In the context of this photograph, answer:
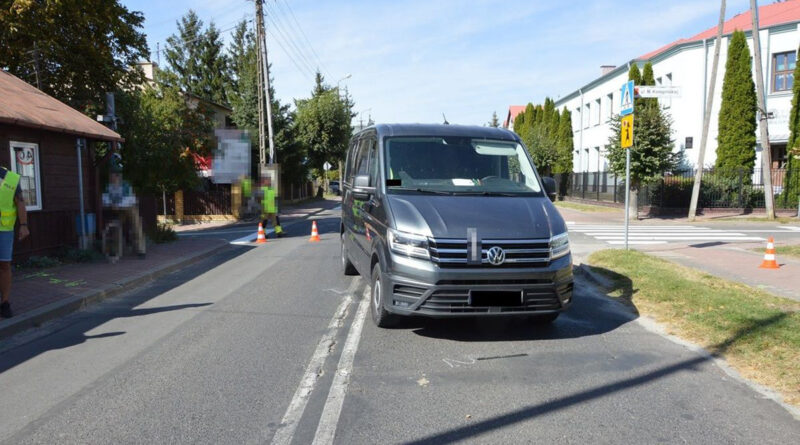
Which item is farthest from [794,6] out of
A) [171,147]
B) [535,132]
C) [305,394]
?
[305,394]

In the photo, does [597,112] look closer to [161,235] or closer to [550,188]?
[161,235]

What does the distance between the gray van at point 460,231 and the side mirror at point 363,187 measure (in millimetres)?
15

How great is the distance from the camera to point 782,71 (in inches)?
1099

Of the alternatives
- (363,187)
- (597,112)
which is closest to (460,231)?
(363,187)

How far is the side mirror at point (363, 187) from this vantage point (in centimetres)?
639

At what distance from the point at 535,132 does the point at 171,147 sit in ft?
98.8

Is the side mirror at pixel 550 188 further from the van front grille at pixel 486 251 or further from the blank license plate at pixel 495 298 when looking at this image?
the blank license plate at pixel 495 298

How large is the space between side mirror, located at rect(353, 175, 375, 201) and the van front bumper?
1324 mm

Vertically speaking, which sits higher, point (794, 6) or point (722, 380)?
point (794, 6)

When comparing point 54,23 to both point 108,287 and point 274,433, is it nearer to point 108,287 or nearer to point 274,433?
point 108,287

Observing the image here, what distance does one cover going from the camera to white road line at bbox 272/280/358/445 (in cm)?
357

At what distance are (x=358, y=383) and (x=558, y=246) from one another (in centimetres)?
230

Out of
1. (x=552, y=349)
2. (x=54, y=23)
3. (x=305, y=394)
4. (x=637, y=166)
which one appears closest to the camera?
(x=305, y=394)

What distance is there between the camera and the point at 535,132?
41688 millimetres
